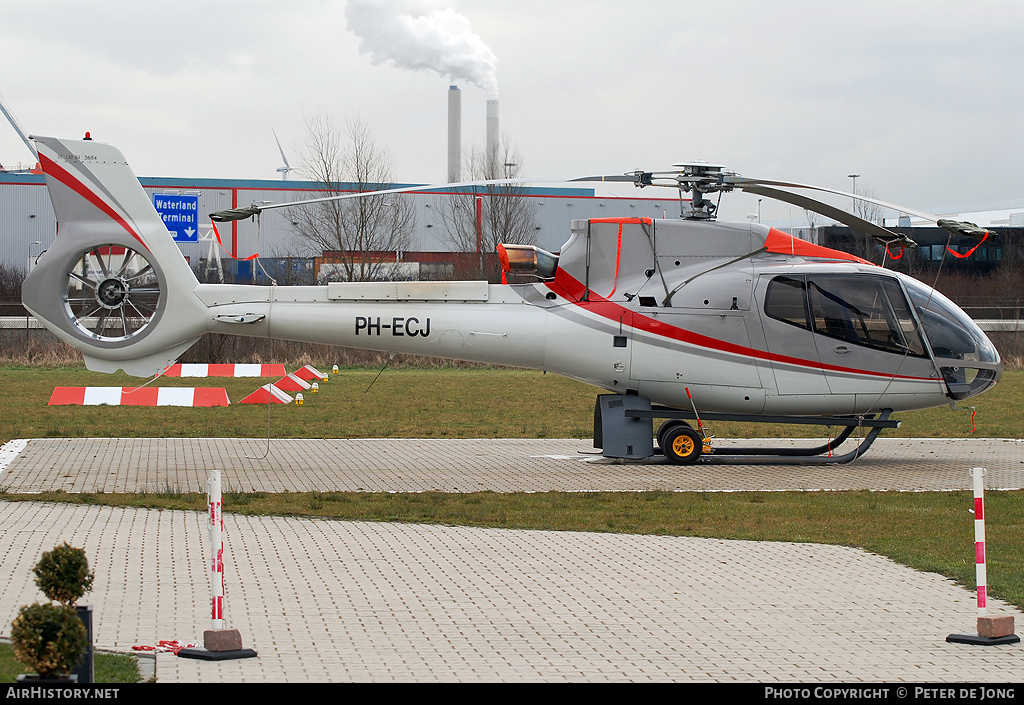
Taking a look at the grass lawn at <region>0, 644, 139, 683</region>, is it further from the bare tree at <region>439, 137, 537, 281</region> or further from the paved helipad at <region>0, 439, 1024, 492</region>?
the bare tree at <region>439, 137, 537, 281</region>

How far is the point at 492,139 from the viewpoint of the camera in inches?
2505

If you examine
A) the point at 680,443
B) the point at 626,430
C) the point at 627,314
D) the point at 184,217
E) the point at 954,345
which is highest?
the point at 184,217

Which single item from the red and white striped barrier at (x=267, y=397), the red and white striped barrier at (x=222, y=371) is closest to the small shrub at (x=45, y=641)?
the red and white striped barrier at (x=267, y=397)

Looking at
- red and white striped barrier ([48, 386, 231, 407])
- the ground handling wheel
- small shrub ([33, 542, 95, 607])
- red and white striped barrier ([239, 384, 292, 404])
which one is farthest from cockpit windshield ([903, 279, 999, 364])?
red and white striped barrier ([48, 386, 231, 407])

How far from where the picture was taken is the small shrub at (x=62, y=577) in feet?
18.6

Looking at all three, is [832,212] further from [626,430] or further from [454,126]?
[454,126]

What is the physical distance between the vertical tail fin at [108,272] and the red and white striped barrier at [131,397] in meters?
10.2

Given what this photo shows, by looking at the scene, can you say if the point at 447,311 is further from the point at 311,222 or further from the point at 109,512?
the point at 311,222

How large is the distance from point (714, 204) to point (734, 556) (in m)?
7.34

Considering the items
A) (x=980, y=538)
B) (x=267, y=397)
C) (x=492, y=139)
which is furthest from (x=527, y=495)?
(x=492, y=139)

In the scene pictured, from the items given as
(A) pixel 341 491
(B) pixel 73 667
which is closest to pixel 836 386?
(A) pixel 341 491

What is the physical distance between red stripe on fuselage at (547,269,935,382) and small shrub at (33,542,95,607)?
1083 cm

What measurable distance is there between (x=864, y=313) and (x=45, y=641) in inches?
508
